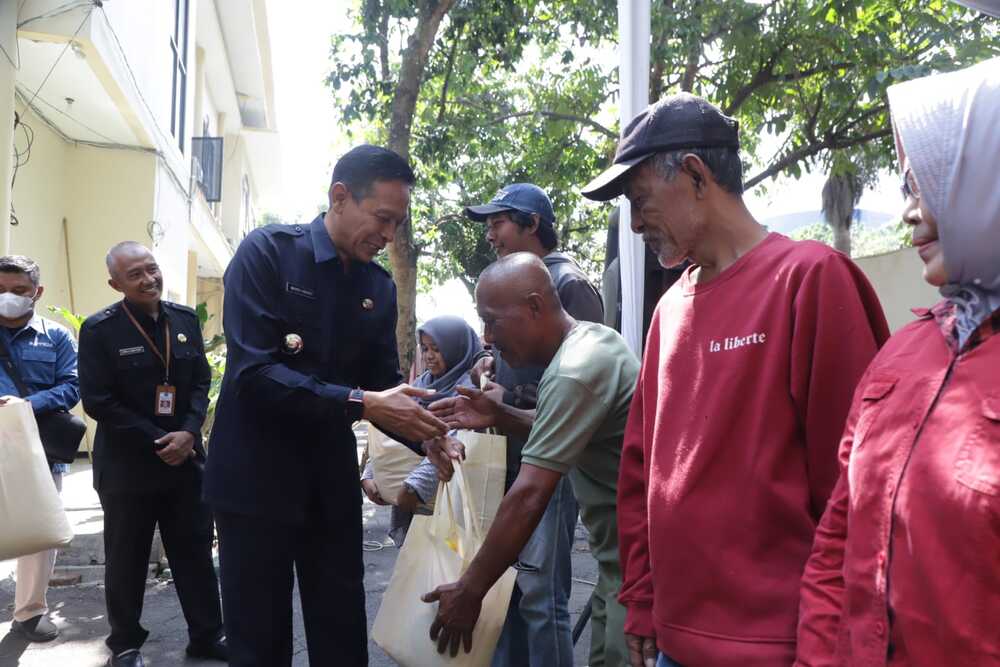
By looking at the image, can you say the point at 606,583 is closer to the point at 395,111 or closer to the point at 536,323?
the point at 536,323

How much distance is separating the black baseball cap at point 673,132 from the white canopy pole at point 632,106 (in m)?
2.05

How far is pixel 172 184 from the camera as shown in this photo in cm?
1259

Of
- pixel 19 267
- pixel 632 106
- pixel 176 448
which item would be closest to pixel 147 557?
pixel 176 448

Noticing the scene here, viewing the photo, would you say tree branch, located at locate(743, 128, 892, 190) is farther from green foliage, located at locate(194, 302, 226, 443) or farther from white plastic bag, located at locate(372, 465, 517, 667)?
white plastic bag, located at locate(372, 465, 517, 667)

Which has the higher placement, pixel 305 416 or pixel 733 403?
pixel 733 403

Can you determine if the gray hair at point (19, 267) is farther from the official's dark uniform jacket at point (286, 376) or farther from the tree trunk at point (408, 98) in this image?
the tree trunk at point (408, 98)

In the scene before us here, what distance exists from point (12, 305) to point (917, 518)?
4.95 metres

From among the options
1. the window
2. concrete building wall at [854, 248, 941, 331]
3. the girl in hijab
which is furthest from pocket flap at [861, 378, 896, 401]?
the window

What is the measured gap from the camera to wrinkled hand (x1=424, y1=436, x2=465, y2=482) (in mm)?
3043

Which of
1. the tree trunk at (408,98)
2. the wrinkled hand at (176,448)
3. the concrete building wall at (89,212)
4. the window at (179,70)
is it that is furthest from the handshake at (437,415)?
the window at (179,70)

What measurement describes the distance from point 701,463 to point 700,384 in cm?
16

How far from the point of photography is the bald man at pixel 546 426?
7.98ft

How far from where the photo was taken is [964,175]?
138cm

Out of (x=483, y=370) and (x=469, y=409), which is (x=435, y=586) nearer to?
(x=469, y=409)
